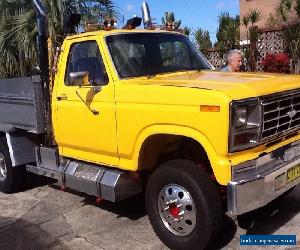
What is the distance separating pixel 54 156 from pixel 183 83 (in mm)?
2346

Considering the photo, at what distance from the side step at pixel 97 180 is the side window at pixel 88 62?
1.00 metres

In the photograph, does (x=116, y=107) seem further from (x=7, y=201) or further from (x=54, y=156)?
(x=7, y=201)

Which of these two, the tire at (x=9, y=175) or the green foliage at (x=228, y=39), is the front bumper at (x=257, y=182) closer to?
the tire at (x=9, y=175)

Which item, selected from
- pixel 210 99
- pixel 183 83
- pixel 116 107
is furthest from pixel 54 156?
pixel 210 99

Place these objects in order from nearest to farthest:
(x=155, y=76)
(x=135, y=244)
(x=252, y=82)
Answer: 1. (x=252, y=82)
2. (x=135, y=244)
3. (x=155, y=76)

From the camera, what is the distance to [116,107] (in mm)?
5062

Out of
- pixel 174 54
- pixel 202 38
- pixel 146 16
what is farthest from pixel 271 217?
pixel 202 38

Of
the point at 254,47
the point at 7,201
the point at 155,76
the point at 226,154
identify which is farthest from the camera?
the point at 254,47

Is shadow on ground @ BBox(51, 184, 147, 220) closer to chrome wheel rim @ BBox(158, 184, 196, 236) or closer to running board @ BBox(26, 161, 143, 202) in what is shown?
running board @ BBox(26, 161, 143, 202)

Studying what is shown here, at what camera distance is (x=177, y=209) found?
4.68m

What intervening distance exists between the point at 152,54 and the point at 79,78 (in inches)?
39.0

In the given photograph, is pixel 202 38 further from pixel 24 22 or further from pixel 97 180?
pixel 97 180

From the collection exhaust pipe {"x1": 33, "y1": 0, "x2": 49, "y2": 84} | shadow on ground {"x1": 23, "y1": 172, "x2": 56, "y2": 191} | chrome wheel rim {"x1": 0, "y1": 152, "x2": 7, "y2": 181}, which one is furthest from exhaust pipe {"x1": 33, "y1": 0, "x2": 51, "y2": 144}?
shadow on ground {"x1": 23, "y1": 172, "x2": 56, "y2": 191}

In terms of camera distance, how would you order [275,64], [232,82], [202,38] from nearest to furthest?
[232,82] < [275,64] < [202,38]
